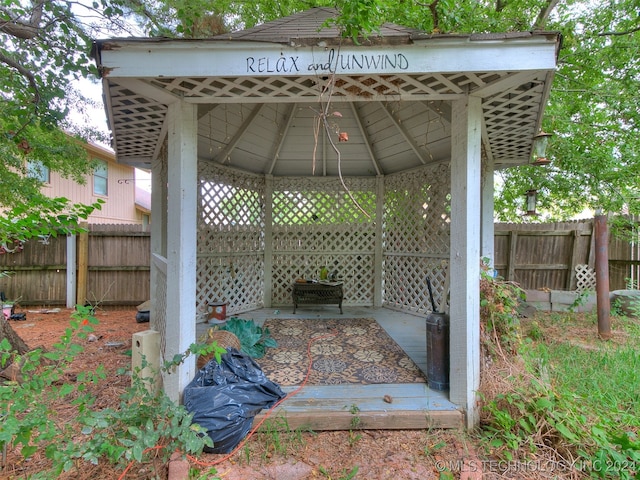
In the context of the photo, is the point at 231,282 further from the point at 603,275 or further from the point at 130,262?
the point at 603,275

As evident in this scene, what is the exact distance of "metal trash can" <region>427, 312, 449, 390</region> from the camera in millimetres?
2430

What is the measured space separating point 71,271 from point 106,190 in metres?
5.68

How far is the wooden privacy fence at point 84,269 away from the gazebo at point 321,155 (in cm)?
237

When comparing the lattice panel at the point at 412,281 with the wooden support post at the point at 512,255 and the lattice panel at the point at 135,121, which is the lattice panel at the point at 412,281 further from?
the lattice panel at the point at 135,121

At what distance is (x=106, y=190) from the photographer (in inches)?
408

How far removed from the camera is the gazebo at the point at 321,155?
193cm

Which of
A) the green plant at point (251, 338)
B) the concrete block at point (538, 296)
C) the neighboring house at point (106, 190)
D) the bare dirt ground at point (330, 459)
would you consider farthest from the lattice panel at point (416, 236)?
the neighboring house at point (106, 190)

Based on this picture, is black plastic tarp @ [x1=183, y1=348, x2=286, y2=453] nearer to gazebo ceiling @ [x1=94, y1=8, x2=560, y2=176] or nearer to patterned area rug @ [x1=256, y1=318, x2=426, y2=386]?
patterned area rug @ [x1=256, y1=318, x2=426, y2=386]

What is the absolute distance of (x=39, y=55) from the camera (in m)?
3.57

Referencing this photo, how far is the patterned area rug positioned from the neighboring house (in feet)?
22.4

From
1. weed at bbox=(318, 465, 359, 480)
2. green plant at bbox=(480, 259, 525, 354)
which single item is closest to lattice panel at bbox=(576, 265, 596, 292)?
green plant at bbox=(480, 259, 525, 354)

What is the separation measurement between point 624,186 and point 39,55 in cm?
923

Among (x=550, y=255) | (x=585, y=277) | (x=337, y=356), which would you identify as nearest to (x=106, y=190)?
(x=337, y=356)

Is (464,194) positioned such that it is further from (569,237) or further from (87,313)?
(569,237)
